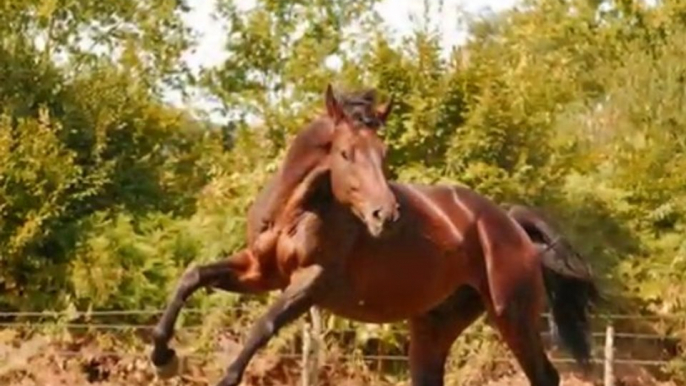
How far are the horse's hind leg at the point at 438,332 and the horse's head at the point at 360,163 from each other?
55.4 inches

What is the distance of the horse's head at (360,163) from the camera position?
643 centimetres

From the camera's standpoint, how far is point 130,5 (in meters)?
16.7

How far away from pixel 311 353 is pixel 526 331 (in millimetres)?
3435

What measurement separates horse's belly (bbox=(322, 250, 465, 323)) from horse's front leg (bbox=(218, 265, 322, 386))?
20 centimetres

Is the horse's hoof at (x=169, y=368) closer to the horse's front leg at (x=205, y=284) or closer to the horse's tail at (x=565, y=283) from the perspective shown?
the horse's front leg at (x=205, y=284)

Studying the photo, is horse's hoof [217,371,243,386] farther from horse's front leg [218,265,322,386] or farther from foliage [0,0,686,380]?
foliage [0,0,686,380]

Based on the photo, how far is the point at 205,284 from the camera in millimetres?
6641

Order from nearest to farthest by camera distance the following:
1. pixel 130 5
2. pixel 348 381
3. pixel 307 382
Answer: pixel 307 382 < pixel 348 381 < pixel 130 5

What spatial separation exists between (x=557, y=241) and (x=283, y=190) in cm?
210

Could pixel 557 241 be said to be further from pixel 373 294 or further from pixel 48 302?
pixel 48 302

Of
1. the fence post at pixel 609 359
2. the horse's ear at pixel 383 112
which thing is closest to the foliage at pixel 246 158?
the fence post at pixel 609 359

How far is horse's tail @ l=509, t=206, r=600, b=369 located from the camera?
8.28 meters

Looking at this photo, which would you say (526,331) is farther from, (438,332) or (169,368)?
(169,368)

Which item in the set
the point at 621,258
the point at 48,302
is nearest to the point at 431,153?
the point at 621,258
